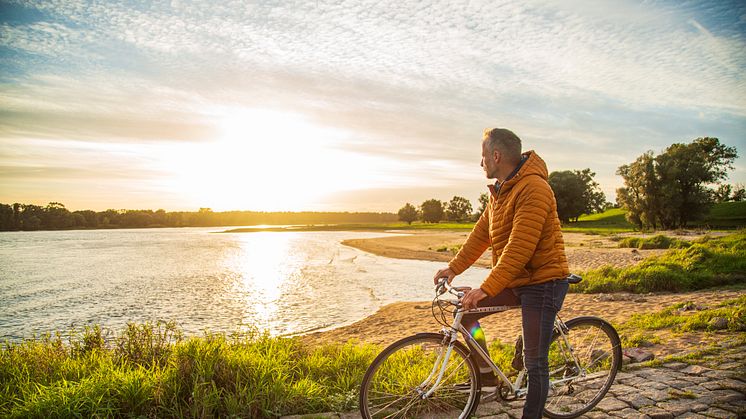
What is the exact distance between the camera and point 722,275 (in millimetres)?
12516

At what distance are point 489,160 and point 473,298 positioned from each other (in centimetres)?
124

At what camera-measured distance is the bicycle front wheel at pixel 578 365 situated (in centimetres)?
439

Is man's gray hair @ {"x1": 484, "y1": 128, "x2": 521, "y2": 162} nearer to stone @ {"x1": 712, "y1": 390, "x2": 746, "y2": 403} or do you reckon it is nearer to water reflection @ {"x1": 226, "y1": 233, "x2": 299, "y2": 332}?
stone @ {"x1": 712, "y1": 390, "x2": 746, "y2": 403}

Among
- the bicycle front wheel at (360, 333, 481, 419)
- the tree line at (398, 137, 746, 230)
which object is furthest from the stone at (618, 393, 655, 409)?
the tree line at (398, 137, 746, 230)

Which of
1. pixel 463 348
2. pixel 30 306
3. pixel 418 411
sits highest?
pixel 463 348

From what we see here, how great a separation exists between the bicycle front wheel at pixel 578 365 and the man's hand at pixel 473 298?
1.44 m

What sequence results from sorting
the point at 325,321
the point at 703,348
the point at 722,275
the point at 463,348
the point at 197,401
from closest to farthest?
the point at 463,348 < the point at 197,401 < the point at 703,348 < the point at 722,275 < the point at 325,321

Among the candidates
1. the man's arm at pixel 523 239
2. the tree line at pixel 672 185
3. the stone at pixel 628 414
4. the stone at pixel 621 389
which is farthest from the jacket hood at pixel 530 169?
the tree line at pixel 672 185

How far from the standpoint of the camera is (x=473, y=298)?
11.1 feet

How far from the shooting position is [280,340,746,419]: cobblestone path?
14.0 ft

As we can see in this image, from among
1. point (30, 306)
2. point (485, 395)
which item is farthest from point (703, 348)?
point (30, 306)

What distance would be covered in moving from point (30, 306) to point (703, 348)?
23.0 metres

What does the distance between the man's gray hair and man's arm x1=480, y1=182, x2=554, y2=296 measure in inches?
12.8

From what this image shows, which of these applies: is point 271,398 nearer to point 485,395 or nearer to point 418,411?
point 418,411
